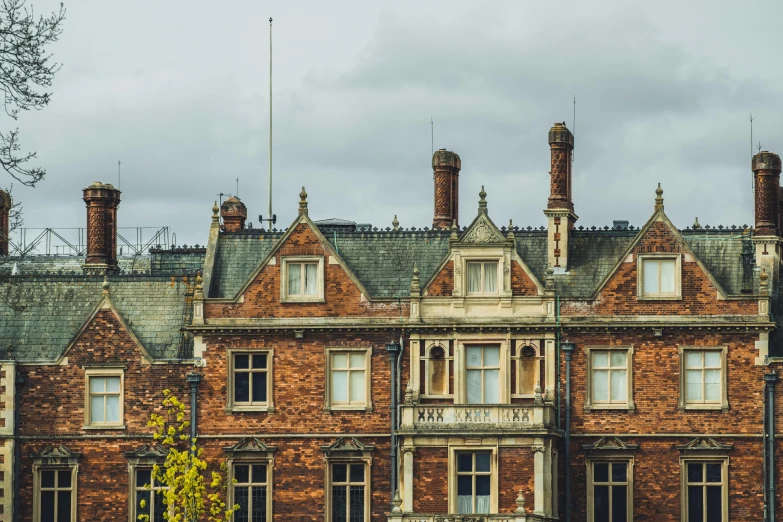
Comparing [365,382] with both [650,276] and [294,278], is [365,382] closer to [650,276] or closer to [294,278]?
[294,278]

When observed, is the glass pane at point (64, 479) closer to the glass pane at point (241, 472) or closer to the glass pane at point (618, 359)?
the glass pane at point (241, 472)

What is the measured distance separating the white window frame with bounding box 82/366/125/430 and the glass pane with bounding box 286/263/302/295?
5.73 metres

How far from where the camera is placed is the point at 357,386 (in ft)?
187

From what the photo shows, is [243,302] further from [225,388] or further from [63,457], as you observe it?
[63,457]

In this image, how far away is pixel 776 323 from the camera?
56594 millimetres

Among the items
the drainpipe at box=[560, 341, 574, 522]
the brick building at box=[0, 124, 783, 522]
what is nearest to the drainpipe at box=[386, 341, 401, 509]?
the brick building at box=[0, 124, 783, 522]

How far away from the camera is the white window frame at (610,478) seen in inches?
2189

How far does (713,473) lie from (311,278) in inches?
532

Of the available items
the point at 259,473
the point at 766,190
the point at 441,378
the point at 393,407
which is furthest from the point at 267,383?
the point at 766,190

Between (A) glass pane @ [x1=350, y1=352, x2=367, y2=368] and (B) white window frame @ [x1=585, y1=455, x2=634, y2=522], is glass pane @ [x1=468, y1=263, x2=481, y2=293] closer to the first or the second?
(A) glass pane @ [x1=350, y1=352, x2=367, y2=368]

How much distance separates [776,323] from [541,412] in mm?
8042

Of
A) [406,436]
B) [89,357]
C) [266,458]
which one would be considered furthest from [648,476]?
[89,357]

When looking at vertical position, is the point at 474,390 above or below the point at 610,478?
above

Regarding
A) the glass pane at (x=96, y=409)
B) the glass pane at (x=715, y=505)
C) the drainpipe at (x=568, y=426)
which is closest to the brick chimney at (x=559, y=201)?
the drainpipe at (x=568, y=426)
